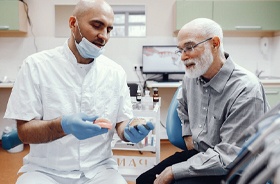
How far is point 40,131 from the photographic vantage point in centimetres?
112

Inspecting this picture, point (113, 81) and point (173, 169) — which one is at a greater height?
point (113, 81)

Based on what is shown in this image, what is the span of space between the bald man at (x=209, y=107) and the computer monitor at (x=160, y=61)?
1.90 meters

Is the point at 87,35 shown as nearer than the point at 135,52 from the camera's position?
Yes

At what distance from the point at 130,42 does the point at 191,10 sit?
0.93 m

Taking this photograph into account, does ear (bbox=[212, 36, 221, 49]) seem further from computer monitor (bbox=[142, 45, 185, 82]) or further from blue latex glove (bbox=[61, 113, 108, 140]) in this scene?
computer monitor (bbox=[142, 45, 185, 82])

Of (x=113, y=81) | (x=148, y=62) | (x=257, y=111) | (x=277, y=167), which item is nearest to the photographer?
(x=277, y=167)

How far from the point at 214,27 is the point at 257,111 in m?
0.50

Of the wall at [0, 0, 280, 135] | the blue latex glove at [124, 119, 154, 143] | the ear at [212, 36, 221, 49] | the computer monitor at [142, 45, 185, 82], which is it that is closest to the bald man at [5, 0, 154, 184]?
the blue latex glove at [124, 119, 154, 143]

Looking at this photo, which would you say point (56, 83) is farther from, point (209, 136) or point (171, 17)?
point (171, 17)

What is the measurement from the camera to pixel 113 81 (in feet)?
4.60

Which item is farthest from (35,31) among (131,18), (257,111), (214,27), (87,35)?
(257,111)

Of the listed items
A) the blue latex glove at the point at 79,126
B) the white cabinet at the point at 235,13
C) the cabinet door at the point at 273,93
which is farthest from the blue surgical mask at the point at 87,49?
the cabinet door at the point at 273,93

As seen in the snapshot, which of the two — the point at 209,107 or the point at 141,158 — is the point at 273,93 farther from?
the point at 209,107

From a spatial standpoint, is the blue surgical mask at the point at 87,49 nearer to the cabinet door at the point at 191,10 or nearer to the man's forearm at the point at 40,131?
the man's forearm at the point at 40,131
